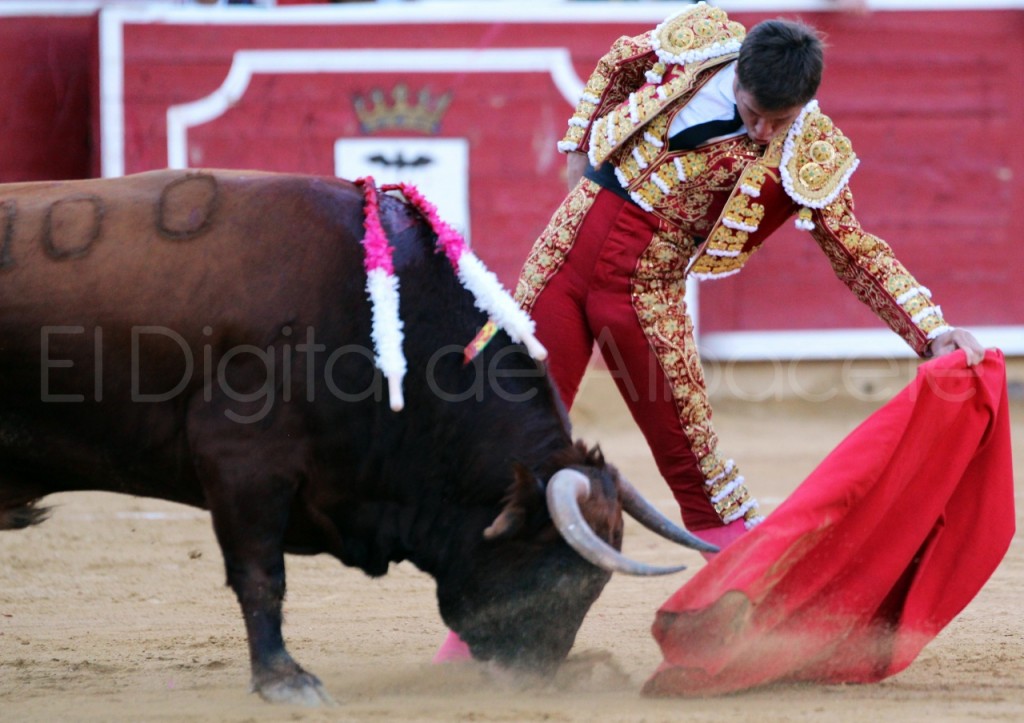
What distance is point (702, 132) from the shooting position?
9.64 feet

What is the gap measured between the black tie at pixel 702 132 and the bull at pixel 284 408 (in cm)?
56

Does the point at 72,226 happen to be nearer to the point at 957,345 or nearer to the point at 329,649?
the point at 329,649

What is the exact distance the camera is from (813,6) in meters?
7.59

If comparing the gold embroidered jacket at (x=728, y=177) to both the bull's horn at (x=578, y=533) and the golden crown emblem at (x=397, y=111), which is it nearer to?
the bull's horn at (x=578, y=533)

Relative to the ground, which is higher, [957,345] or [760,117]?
[760,117]

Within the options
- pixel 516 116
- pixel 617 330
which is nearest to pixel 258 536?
pixel 617 330

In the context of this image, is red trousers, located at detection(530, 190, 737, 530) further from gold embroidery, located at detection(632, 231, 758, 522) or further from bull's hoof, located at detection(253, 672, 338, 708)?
Answer: bull's hoof, located at detection(253, 672, 338, 708)

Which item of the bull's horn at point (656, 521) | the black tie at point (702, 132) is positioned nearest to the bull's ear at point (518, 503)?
the bull's horn at point (656, 521)

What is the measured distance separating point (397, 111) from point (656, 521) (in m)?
5.01

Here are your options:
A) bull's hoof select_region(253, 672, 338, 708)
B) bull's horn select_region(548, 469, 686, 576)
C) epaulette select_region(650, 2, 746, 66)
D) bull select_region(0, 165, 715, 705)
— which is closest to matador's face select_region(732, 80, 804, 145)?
epaulette select_region(650, 2, 746, 66)

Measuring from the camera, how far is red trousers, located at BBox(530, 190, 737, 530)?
9.90 feet

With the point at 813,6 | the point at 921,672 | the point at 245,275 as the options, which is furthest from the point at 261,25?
the point at 921,672

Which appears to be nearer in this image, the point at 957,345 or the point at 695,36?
the point at 957,345

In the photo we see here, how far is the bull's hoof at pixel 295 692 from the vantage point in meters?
2.67
